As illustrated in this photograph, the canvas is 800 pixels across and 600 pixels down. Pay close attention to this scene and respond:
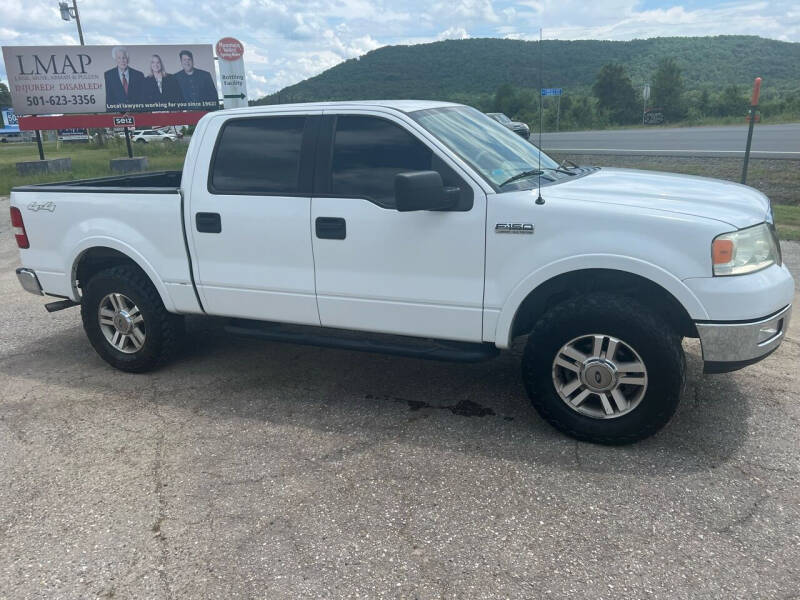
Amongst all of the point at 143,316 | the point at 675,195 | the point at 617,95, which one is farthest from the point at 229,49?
the point at 617,95

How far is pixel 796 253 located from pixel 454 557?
22.5ft

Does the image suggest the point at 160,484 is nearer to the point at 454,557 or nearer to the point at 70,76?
the point at 454,557

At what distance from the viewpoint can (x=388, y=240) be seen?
3916 mm

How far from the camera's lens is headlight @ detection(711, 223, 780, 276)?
3.26m

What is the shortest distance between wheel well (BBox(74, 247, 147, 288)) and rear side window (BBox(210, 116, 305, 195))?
1124mm

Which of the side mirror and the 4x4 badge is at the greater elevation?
the side mirror

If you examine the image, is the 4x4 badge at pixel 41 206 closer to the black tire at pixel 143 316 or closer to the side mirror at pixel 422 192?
the black tire at pixel 143 316

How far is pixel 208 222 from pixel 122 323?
1221mm

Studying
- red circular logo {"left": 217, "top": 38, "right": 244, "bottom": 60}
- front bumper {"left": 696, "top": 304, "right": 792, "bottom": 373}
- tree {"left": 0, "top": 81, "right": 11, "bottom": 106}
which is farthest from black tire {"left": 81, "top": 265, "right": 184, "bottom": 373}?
tree {"left": 0, "top": 81, "right": 11, "bottom": 106}

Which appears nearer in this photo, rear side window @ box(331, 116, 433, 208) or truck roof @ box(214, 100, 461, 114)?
rear side window @ box(331, 116, 433, 208)

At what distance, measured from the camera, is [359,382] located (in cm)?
478

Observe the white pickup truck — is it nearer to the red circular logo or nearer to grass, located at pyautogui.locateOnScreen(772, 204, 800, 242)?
grass, located at pyautogui.locateOnScreen(772, 204, 800, 242)

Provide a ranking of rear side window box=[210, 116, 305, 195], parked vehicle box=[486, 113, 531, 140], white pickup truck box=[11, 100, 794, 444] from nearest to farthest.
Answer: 1. white pickup truck box=[11, 100, 794, 444]
2. rear side window box=[210, 116, 305, 195]
3. parked vehicle box=[486, 113, 531, 140]

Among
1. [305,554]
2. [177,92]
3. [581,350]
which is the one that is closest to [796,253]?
[581,350]
